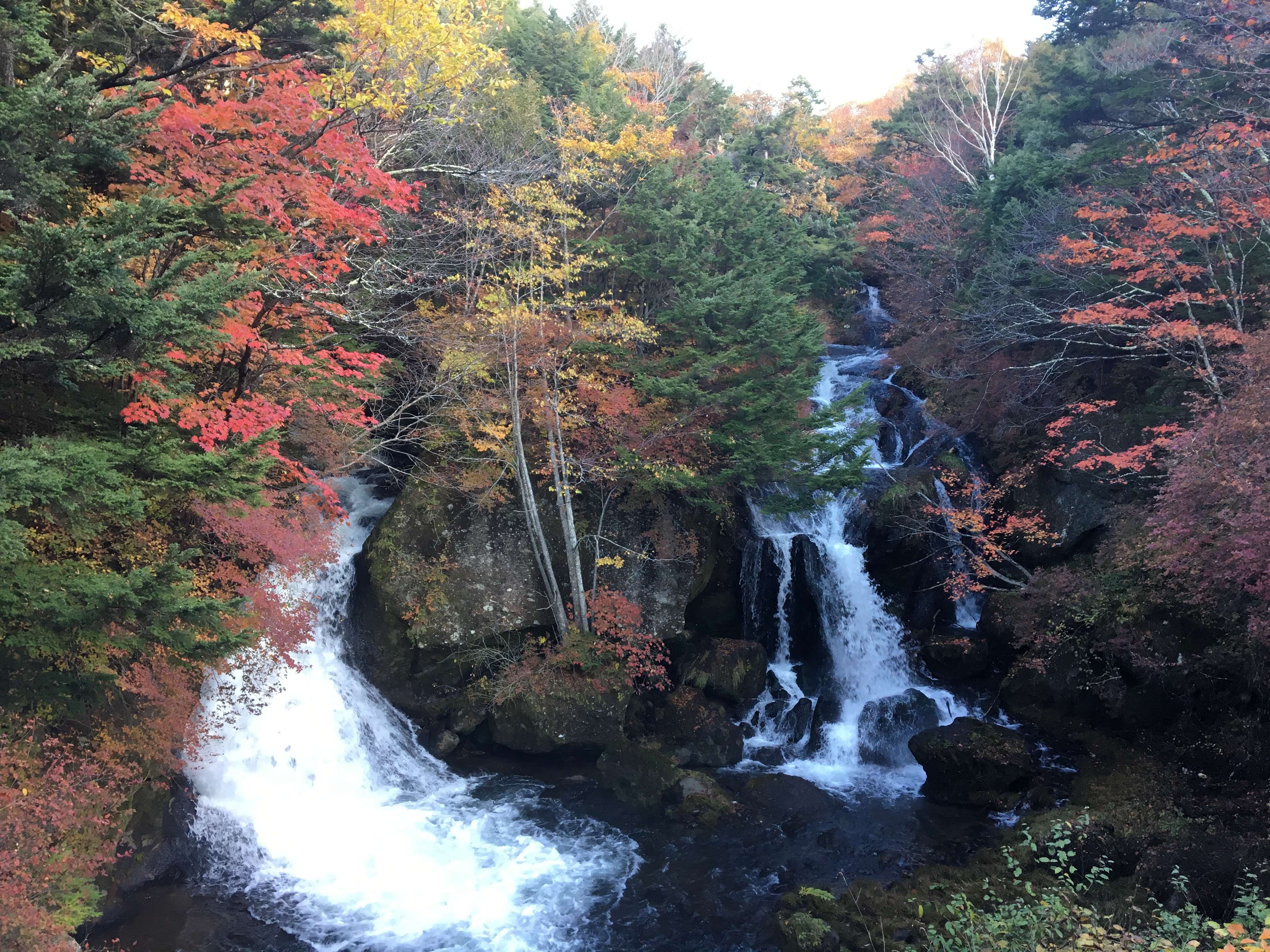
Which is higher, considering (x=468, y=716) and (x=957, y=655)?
(x=957, y=655)

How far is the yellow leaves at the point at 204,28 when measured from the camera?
8602 millimetres

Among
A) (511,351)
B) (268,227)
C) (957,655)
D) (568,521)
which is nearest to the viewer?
(268,227)

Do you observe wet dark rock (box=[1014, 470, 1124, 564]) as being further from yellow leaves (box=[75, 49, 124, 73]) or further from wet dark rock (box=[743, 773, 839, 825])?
yellow leaves (box=[75, 49, 124, 73])

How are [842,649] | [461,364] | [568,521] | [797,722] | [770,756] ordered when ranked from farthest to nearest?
[842,649] → [797,722] → [568,521] → [770,756] → [461,364]

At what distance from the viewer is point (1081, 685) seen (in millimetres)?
12375

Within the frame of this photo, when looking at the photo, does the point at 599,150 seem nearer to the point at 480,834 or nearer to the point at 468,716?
the point at 468,716

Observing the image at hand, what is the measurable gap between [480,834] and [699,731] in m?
4.70

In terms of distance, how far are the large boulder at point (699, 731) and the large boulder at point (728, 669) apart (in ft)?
1.12

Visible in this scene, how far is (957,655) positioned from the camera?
48.2 ft

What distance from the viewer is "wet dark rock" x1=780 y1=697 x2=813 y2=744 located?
47.2 feet

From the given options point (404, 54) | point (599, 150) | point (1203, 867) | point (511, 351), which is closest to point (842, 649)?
point (1203, 867)

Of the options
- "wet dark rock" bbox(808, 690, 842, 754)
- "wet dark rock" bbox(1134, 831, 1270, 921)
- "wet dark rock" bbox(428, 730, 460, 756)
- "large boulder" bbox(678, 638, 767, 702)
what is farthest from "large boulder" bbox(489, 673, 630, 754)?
"wet dark rock" bbox(1134, 831, 1270, 921)

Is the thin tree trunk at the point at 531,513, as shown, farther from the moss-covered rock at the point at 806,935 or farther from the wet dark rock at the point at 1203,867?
the wet dark rock at the point at 1203,867

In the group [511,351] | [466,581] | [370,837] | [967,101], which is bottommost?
[370,837]
